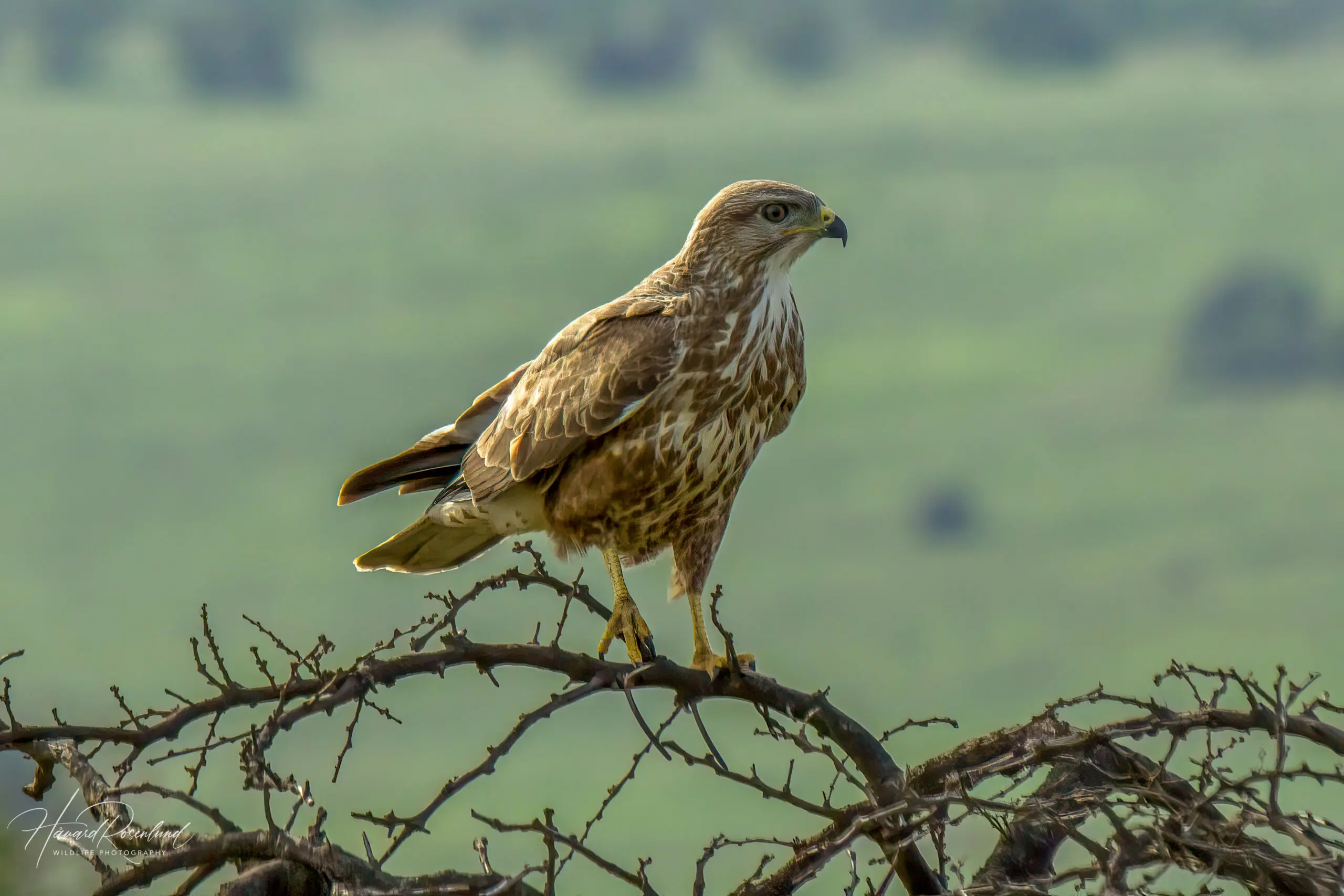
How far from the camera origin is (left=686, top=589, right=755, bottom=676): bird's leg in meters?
4.35

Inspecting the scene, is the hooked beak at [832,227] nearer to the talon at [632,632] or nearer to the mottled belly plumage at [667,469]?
the mottled belly plumage at [667,469]

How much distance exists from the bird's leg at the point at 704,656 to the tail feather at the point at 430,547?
764mm

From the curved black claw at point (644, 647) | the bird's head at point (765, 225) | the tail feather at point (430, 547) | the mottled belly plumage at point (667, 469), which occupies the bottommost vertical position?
the curved black claw at point (644, 647)

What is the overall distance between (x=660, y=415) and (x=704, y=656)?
2.35 ft

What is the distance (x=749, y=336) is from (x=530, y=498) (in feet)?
2.88

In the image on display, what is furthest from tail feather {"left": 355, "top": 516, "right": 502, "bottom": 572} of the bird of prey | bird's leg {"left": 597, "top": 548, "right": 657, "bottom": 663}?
bird's leg {"left": 597, "top": 548, "right": 657, "bottom": 663}

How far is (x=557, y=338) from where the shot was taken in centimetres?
480

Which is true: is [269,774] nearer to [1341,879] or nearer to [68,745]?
[68,745]

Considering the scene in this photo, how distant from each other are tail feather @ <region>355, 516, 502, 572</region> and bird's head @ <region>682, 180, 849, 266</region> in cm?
118

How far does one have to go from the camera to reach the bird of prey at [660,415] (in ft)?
14.4

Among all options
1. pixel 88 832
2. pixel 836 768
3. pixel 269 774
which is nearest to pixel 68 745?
pixel 88 832

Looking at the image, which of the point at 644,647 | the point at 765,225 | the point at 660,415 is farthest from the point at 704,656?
the point at 765,225

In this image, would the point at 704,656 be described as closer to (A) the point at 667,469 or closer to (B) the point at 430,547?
(A) the point at 667,469

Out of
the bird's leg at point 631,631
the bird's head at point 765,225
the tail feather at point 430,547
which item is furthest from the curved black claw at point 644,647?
the bird's head at point 765,225
